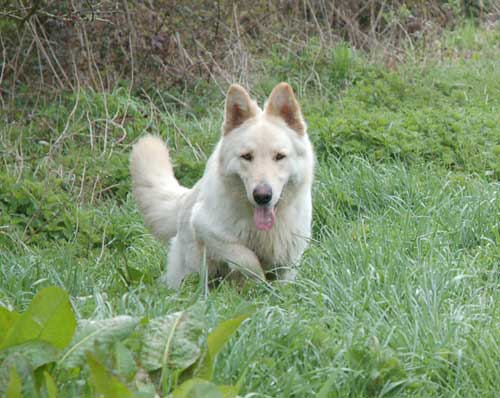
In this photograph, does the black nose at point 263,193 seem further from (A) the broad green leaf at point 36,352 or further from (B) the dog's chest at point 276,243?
(A) the broad green leaf at point 36,352

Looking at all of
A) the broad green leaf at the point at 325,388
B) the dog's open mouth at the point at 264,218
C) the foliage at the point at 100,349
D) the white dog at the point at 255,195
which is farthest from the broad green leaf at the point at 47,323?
the dog's open mouth at the point at 264,218

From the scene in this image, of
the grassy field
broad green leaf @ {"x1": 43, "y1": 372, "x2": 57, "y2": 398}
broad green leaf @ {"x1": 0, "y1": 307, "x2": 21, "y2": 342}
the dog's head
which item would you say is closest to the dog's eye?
the dog's head

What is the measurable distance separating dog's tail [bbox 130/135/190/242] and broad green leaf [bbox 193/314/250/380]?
2.83 metres

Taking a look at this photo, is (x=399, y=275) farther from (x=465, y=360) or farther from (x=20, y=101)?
(x=20, y=101)

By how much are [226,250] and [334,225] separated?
0.89 m

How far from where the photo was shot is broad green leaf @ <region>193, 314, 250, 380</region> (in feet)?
10.8

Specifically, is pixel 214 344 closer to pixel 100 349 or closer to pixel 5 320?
pixel 100 349

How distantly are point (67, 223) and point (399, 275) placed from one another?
303 cm

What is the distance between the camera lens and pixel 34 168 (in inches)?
304

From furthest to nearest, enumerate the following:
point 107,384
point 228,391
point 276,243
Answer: point 276,243
point 228,391
point 107,384

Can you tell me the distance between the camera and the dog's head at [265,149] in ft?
17.2

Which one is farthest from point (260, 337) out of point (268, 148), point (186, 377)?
point (268, 148)

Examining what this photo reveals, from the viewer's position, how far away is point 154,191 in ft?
20.5

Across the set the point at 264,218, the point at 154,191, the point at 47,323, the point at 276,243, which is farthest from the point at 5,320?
the point at 154,191
